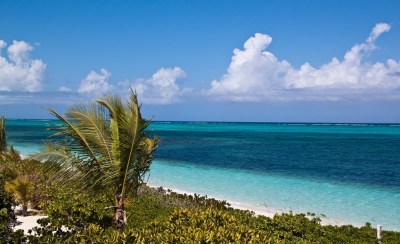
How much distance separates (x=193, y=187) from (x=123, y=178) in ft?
56.3

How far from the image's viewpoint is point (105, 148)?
937 centimetres

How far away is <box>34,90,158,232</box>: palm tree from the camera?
30.1 feet

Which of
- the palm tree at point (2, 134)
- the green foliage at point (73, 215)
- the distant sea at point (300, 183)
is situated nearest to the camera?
the green foliage at point (73, 215)

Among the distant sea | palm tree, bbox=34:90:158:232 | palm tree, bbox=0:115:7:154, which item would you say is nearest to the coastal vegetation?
palm tree, bbox=34:90:158:232

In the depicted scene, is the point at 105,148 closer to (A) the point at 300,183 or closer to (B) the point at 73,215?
(B) the point at 73,215

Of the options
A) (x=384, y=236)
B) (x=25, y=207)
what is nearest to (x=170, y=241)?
(x=384, y=236)

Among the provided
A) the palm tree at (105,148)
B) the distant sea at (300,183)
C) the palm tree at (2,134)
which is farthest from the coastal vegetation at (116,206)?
the palm tree at (2,134)

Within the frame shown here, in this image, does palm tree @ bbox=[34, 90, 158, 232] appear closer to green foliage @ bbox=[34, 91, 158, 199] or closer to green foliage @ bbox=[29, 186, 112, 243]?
green foliage @ bbox=[34, 91, 158, 199]

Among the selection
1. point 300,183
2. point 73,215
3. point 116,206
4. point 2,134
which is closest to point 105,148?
point 116,206

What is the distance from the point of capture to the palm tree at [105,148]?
30.1 feet

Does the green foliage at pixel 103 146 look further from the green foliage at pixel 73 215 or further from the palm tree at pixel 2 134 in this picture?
the palm tree at pixel 2 134

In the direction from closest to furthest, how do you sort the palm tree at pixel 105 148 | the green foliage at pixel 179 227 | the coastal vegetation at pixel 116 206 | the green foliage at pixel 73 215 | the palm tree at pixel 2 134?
the green foliage at pixel 179 227 < the coastal vegetation at pixel 116 206 < the palm tree at pixel 105 148 < the green foliage at pixel 73 215 < the palm tree at pixel 2 134

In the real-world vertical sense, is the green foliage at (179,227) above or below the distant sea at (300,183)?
above

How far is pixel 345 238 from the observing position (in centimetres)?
1151
